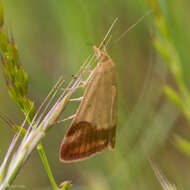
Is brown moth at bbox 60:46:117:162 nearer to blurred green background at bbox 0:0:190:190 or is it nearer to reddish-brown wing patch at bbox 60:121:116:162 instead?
reddish-brown wing patch at bbox 60:121:116:162

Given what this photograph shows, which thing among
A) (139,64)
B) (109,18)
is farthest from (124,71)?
(109,18)

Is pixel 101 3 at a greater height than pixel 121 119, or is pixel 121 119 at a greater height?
pixel 101 3

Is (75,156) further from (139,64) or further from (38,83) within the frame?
(139,64)

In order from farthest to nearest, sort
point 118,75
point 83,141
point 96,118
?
point 118,75
point 96,118
point 83,141

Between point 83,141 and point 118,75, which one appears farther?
point 118,75

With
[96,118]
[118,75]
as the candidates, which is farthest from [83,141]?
[118,75]

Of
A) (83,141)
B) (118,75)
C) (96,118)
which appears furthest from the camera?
(118,75)

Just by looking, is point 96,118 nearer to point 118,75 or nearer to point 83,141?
point 83,141
